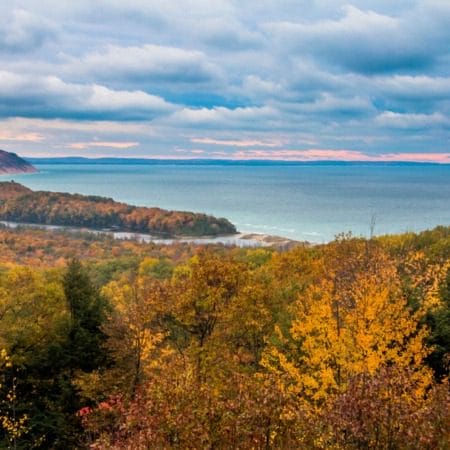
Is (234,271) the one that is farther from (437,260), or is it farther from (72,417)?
(437,260)

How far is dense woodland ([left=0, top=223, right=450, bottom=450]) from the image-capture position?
1272 cm

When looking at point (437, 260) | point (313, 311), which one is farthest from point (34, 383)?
point (437, 260)

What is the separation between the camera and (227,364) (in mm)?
24469

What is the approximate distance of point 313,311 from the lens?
25578 millimetres

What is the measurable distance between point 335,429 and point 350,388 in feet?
3.82

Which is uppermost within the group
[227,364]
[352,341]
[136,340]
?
[352,341]

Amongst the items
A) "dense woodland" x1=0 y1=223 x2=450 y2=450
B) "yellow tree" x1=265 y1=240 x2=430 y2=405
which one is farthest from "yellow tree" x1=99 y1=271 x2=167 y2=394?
"yellow tree" x1=265 y1=240 x2=430 y2=405

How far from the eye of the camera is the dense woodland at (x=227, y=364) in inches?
501

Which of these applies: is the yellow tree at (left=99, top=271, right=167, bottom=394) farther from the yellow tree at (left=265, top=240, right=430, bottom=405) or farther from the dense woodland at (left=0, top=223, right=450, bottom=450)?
the yellow tree at (left=265, top=240, right=430, bottom=405)

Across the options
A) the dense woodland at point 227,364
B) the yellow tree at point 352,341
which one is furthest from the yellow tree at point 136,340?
the yellow tree at point 352,341

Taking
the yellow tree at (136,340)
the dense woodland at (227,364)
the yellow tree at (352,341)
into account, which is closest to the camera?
the dense woodland at (227,364)

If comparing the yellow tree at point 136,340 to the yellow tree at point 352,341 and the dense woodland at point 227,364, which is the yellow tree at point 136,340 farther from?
the yellow tree at point 352,341

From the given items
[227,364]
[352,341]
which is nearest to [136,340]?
[227,364]

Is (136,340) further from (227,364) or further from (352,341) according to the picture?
(352,341)
